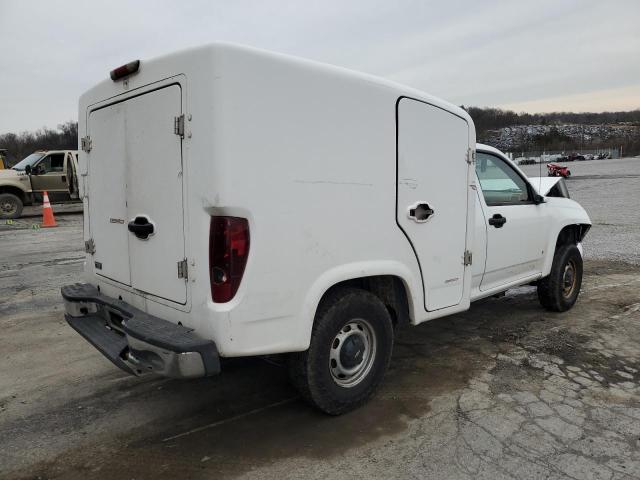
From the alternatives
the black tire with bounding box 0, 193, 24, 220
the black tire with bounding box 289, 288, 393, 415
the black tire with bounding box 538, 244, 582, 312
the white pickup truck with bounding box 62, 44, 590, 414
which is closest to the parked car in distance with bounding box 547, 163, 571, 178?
the black tire with bounding box 538, 244, 582, 312

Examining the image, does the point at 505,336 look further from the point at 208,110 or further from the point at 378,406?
the point at 208,110

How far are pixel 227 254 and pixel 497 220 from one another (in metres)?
2.76

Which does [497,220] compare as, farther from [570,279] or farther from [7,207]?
[7,207]

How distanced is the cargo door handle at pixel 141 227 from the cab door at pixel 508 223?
110 inches

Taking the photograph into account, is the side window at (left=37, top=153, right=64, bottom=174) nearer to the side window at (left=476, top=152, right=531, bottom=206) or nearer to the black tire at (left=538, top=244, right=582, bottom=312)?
the side window at (left=476, top=152, right=531, bottom=206)

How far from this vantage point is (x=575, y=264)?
18.4 feet

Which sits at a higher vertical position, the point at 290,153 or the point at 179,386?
the point at 290,153

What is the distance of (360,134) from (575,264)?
384cm

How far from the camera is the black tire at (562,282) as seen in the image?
532cm

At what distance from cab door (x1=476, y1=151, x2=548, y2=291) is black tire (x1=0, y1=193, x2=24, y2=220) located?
1564cm

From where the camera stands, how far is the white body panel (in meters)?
2.54

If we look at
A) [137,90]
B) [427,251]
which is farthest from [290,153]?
[427,251]

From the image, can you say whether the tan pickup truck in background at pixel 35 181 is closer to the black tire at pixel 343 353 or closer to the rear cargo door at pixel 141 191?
the rear cargo door at pixel 141 191

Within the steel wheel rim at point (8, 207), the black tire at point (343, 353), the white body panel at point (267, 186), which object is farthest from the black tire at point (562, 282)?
the steel wheel rim at point (8, 207)
